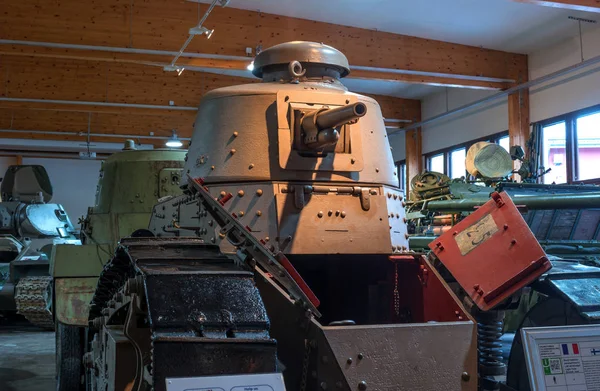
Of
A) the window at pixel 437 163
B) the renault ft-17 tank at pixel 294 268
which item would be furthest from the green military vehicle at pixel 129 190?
the window at pixel 437 163

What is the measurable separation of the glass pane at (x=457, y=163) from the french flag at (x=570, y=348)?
48.3ft

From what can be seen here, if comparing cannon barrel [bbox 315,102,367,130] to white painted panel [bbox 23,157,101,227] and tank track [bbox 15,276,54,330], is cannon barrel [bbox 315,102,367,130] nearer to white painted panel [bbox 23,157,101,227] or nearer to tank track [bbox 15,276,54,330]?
A: tank track [bbox 15,276,54,330]

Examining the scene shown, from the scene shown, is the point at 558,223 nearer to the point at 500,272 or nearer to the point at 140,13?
the point at 500,272

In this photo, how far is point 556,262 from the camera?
15.6 ft

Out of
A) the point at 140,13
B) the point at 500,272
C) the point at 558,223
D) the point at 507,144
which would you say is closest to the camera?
the point at 500,272

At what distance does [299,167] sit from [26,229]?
35.8 feet

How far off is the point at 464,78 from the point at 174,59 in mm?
6156

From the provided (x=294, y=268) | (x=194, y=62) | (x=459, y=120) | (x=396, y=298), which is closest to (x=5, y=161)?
(x=194, y=62)

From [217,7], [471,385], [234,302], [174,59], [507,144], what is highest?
[217,7]

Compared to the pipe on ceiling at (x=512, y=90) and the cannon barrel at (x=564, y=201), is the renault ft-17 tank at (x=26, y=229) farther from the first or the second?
the pipe on ceiling at (x=512, y=90)

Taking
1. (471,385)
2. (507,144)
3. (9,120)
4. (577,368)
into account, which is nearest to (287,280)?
(471,385)

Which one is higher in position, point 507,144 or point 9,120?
point 9,120

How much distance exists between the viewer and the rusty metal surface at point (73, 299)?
622 cm

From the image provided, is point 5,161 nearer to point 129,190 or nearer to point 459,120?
A: point 459,120
